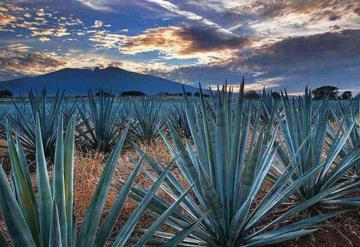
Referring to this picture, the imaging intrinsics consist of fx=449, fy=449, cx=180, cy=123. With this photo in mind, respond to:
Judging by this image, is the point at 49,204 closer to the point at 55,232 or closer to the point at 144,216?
the point at 55,232

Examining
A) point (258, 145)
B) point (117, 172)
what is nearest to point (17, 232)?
point (258, 145)

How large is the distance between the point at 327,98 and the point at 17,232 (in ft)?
10.4

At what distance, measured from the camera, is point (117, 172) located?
5027 millimetres

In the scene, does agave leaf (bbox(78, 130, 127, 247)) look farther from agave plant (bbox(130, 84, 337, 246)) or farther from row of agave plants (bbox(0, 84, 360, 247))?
agave plant (bbox(130, 84, 337, 246))

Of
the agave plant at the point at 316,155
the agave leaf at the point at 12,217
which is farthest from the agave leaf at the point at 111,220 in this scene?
the agave plant at the point at 316,155

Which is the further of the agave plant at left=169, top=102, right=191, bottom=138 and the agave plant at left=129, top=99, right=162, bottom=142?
the agave plant at left=169, top=102, right=191, bottom=138

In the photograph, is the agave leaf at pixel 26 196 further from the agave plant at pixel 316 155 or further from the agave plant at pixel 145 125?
the agave plant at pixel 145 125

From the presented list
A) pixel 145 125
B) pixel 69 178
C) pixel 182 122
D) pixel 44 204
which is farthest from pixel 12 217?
pixel 182 122

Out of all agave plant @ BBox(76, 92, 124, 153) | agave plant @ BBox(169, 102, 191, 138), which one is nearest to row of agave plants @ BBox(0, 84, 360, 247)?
agave plant @ BBox(76, 92, 124, 153)

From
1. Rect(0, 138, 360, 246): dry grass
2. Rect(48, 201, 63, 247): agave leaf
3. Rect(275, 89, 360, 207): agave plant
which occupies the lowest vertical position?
Rect(0, 138, 360, 246): dry grass

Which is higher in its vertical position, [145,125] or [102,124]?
[102,124]

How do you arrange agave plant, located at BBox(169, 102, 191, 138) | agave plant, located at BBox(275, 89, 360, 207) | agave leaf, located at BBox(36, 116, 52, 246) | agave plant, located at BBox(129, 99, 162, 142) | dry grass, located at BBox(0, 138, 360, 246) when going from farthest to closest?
agave plant, located at BBox(169, 102, 191, 138), agave plant, located at BBox(129, 99, 162, 142), agave plant, located at BBox(275, 89, 360, 207), dry grass, located at BBox(0, 138, 360, 246), agave leaf, located at BBox(36, 116, 52, 246)

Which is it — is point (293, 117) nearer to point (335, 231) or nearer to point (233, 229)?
point (335, 231)

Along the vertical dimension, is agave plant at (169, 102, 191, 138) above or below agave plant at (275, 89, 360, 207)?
below
